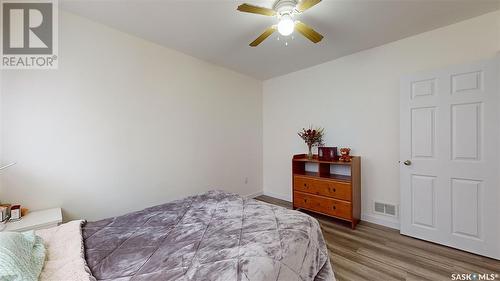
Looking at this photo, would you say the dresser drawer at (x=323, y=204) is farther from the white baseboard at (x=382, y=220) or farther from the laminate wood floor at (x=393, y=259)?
the white baseboard at (x=382, y=220)

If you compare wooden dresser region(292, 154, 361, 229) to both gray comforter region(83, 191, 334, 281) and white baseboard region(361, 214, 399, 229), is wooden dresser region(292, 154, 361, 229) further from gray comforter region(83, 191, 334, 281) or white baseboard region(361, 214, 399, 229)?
gray comforter region(83, 191, 334, 281)

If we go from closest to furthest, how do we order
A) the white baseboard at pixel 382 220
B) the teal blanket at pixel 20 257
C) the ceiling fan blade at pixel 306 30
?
the teal blanket at pixel 20 257 < the ceiling fan blade at pixel 306 30 < the white baseboard at pixel 382 220

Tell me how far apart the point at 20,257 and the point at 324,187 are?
3.03 meters

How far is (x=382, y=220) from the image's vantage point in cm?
284

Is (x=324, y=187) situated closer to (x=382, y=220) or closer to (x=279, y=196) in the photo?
(x=382, y=220)

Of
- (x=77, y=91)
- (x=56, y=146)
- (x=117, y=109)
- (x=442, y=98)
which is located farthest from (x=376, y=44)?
(x=56, y=146)

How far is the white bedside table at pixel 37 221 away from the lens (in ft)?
5.21

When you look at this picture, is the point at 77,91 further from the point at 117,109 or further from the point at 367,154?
the point at 367,154

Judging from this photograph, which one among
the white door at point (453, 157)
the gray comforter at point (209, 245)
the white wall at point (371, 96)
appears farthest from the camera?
the white wall at point (371, 96)

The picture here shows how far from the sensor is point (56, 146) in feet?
6.66

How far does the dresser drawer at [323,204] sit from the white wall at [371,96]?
0.47m

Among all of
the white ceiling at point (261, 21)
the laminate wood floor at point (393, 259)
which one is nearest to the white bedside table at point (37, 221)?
the white ceiling at point (261, 21)

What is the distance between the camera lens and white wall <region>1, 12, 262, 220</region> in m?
Answer: 1.91

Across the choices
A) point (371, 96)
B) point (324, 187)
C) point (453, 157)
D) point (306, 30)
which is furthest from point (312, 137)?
point (306, 30)
